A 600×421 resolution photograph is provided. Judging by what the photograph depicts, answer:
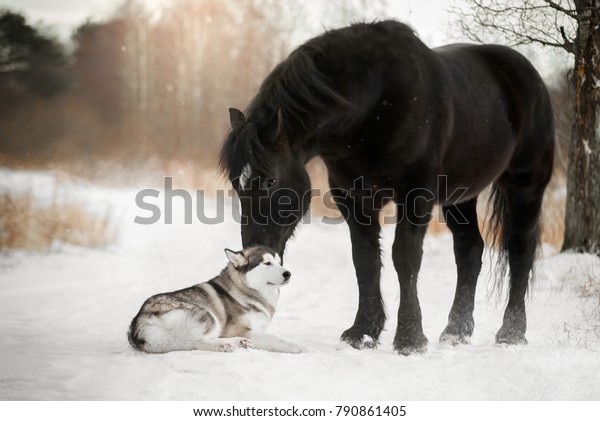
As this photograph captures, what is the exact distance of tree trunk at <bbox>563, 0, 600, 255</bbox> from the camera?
5508 millimetres

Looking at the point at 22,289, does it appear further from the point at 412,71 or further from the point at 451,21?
the point at 451,21

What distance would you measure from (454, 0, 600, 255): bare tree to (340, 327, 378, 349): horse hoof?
278cm

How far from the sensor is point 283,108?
355 centimetres

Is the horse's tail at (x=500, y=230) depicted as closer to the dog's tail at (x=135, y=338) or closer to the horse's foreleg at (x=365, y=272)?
the horse's foreleg at (x=365, y=272)

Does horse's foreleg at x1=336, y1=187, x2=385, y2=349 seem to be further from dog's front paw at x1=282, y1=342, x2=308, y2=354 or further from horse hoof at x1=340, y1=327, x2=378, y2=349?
dog's front paw at x1=282, y1=342, x2=308, y2=354

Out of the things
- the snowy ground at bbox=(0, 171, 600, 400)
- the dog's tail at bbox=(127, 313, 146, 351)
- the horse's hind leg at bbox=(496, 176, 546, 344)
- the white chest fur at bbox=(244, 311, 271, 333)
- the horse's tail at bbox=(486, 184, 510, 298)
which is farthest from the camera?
the horse's tail at bbox=(486, 184, 510, 298)

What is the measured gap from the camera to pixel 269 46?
384 inches

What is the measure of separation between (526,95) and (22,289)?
4.01m

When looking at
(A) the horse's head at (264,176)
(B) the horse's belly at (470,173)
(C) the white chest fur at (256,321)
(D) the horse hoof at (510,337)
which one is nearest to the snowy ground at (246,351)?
(D) the horse hoof at (510,337)

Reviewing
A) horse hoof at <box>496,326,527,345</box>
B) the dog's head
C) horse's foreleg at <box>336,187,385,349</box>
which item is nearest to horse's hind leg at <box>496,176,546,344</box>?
horse hoof at <box>496,326,527,345</box>

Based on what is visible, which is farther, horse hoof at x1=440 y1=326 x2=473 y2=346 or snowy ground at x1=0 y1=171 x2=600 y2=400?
horse hoof at x1=440 y1=326 x2=473 y2=346

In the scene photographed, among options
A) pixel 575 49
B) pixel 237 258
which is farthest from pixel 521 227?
pixel 237 258

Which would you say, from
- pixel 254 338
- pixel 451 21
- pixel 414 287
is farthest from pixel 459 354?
pixel 451 21

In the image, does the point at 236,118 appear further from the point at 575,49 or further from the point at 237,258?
the point at 575,49
